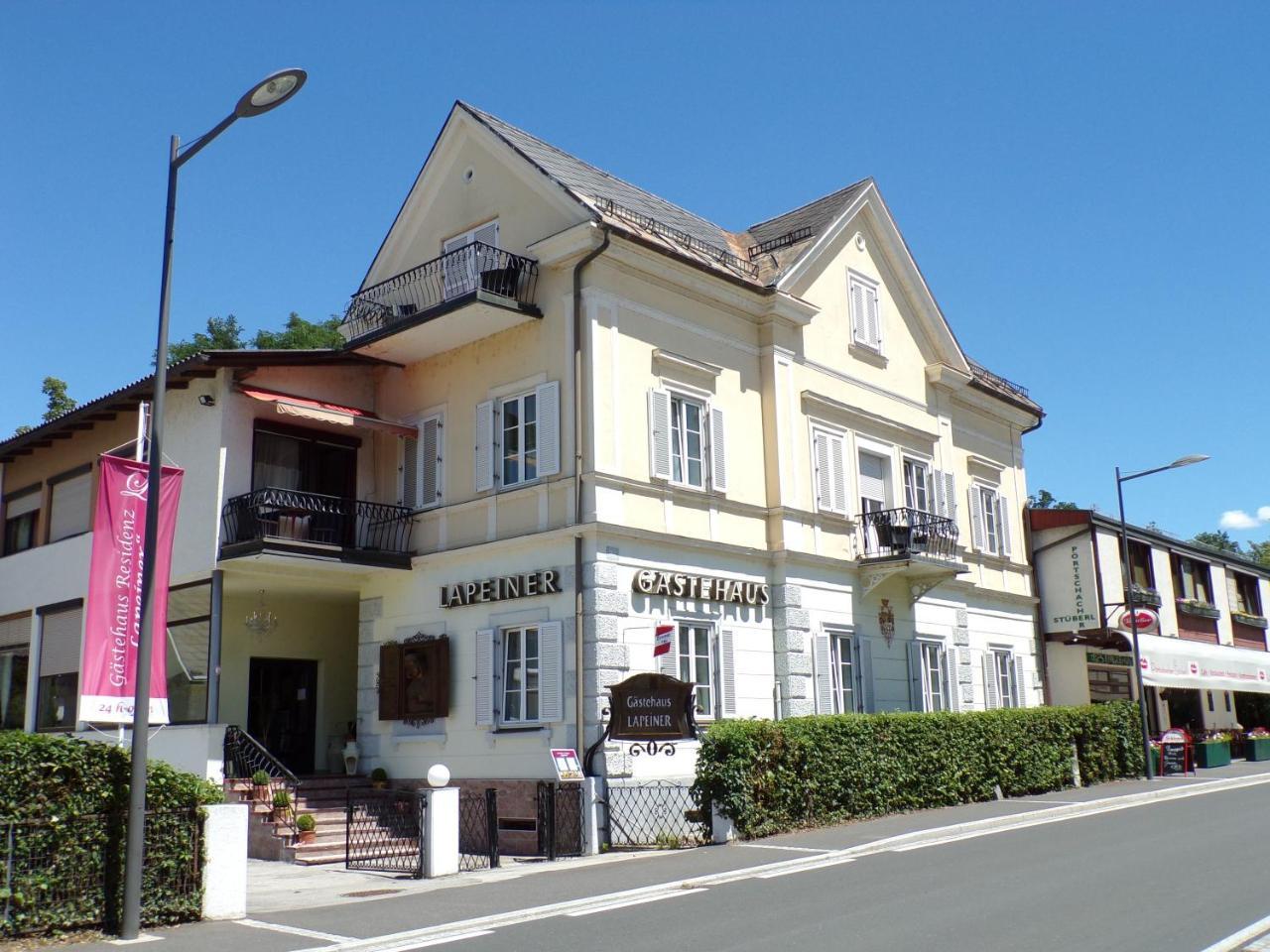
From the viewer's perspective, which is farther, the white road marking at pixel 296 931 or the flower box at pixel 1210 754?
the flower box at pixel 1210 754

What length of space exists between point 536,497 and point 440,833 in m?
5.78

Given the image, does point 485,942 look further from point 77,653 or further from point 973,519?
point 973,519

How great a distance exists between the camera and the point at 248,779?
Result: 712 inches

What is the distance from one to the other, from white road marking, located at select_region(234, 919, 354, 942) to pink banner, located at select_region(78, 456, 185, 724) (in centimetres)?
212

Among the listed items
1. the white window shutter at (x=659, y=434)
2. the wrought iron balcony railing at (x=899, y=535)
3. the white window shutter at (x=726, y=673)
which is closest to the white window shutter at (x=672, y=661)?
the white window shutter at (x=726, y=673)

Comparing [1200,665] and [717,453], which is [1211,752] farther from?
[717,453]

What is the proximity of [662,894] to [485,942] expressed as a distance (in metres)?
2.78

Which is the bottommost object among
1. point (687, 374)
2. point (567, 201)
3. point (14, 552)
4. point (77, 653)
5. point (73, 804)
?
point (73, 804)

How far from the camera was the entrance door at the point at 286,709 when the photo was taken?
2127 cm

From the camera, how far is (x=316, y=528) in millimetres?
19812

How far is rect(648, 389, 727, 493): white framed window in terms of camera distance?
61.7 feet

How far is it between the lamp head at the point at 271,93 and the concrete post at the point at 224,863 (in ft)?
21.7

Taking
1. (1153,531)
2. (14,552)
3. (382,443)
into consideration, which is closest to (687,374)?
(382,443)

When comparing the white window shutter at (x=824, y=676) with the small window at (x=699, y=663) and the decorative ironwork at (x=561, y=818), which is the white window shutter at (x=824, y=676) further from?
the decorative ironwork at (x=561, y=818)
